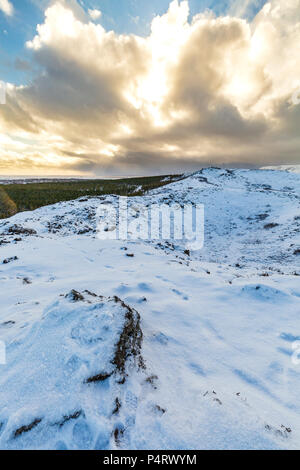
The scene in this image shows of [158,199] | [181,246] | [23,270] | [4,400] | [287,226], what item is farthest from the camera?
[158,199]

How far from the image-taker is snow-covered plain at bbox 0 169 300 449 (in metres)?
2.07

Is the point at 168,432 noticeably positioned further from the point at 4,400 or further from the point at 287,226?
the point at 287,226

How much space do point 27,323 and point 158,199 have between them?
24.7 metres

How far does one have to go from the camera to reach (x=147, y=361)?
3.12 metres

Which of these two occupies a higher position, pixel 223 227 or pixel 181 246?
pixel 223 227

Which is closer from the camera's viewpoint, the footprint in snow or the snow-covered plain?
the snow-covered plain

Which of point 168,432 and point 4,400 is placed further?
point 4,400

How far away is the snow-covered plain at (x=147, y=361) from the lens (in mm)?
2065

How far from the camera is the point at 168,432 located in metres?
2.11

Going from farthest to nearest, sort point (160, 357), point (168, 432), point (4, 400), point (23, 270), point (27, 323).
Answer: point (23, 270), point (27, 323), point (160, 357), point (4, 400), point (168, 432)

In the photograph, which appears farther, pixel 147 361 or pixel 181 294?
pixel 181 294

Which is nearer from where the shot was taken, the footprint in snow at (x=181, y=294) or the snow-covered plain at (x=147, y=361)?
the snow-covered plain at (x=147, y=361)

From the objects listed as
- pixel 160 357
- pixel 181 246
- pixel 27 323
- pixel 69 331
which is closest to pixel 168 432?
pixel 160 357
